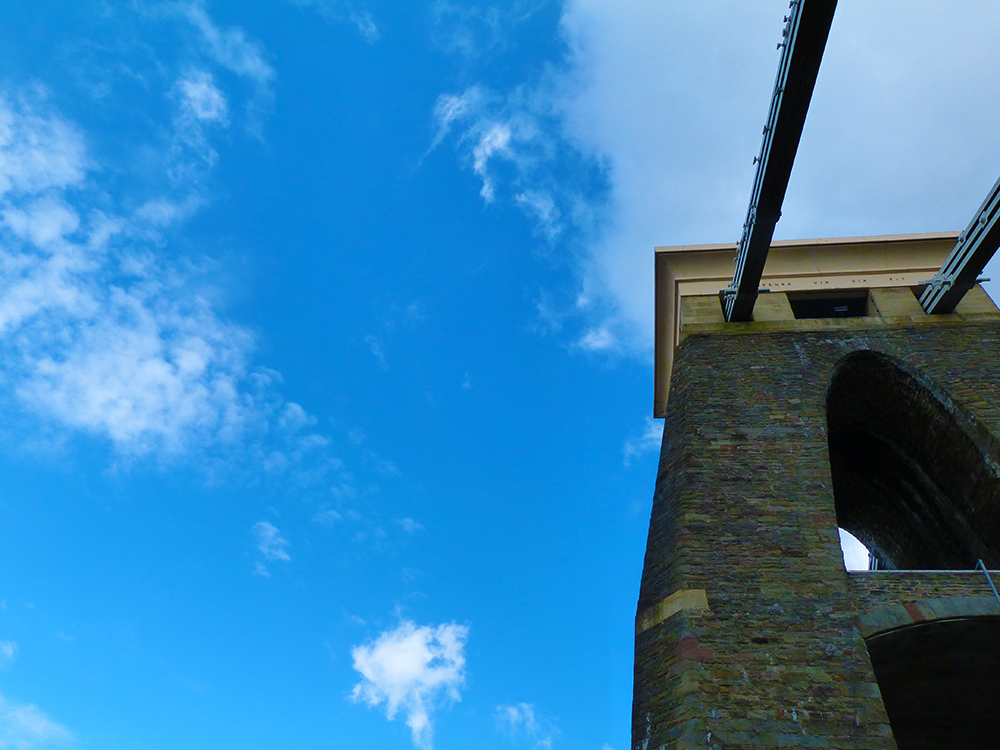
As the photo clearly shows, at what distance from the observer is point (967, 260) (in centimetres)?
1229

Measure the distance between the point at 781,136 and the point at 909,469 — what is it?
22.5 feet

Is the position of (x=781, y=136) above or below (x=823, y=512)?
above

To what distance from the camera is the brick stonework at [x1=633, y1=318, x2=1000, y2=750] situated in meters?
6.93

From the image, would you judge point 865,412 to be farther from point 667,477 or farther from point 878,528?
point 667,477

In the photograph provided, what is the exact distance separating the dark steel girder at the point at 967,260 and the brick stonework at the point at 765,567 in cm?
67

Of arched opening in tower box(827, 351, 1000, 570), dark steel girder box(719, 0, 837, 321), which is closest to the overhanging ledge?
dark steel girder box(719, 0, 837, 321)

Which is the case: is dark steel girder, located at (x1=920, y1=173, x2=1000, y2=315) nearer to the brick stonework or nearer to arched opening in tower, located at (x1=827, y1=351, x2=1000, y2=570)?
the brick stonework

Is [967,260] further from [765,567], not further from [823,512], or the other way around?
[765,567]

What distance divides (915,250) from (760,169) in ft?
21.3

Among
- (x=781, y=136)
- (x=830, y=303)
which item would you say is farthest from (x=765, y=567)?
(x=830, y=303)

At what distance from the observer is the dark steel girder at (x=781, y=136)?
8.84 meters

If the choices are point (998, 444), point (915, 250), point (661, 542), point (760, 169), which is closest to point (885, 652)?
point (661, 542)

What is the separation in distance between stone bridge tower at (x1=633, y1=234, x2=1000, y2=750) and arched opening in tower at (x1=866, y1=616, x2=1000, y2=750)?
0.11 ft

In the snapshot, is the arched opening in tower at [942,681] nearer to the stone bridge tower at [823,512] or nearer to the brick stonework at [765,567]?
the stone bridge tower at [823,512]
